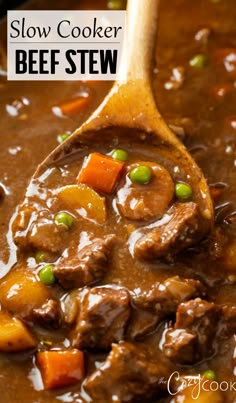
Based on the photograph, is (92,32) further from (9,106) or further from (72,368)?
(72,368)

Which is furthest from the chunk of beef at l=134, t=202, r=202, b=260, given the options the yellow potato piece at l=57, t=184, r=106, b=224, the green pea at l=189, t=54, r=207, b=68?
the green pea at l=189, t=54, r=207, b=68

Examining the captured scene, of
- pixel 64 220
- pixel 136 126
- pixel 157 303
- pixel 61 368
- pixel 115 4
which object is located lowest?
pixel 61 368

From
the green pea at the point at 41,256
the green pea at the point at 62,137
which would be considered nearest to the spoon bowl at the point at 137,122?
Answer: the green pea at the point at 62,137

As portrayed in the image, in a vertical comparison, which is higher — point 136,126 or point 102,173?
point 136,126

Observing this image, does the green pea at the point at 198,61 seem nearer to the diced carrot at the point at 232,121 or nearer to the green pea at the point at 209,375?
the diced carrot at the point at 232,121

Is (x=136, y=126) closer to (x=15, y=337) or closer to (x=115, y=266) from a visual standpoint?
(x=115, y=266)

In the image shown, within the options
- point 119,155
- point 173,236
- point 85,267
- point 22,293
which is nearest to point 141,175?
point 119,155

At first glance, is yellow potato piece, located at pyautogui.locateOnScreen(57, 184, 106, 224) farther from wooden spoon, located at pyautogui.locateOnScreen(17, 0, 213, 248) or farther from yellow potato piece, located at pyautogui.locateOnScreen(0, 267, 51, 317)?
yellow potato piece, located at pyautogui.locateOnScreen(0, 267, 51, 317)

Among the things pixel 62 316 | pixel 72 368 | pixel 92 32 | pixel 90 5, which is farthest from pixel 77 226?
pixel 90 5
